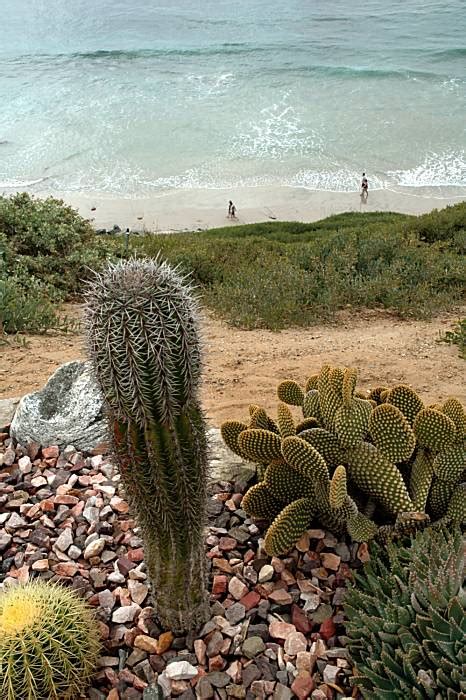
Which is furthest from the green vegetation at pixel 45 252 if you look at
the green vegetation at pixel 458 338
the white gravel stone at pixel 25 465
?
the green vegetation at pixel 458 338

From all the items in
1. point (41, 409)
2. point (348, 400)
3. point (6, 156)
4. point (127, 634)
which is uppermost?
point (6, 156)

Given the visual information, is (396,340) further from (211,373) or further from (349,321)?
(211,373)

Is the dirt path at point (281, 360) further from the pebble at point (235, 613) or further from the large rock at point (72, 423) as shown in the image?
the pebble at point (235, 613)

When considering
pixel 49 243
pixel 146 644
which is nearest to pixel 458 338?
pixel 146 644

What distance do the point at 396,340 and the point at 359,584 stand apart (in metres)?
3.78

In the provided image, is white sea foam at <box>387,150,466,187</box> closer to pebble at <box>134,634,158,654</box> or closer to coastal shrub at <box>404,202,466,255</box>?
coastal shrub at <box>404,202,466,255</box>

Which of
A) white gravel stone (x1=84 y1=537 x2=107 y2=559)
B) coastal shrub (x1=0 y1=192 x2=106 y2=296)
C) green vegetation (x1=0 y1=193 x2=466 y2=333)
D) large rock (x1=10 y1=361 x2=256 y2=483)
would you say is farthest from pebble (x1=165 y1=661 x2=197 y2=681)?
coastal shrub (x1=0 y1=192 x2=106 y2=296)

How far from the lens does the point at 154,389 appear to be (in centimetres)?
229

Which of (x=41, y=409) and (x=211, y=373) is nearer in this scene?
(x=41, y=409)

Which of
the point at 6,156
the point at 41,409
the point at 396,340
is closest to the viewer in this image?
the point at 41,409

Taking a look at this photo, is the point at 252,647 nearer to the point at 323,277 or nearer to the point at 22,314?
the point at 22,314

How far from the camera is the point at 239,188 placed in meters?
23.4

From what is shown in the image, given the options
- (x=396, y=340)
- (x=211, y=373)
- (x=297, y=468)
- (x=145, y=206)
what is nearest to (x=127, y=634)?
(x=297, y=468)

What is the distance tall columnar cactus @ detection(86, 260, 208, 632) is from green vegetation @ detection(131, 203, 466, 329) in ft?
13.8
